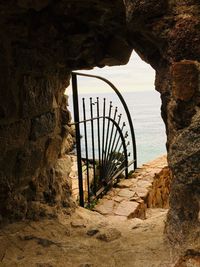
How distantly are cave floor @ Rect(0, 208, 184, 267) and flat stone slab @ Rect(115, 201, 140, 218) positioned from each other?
917mm

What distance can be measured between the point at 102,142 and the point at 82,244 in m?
1.84

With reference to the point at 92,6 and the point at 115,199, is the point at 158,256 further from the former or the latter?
the point at 115,199

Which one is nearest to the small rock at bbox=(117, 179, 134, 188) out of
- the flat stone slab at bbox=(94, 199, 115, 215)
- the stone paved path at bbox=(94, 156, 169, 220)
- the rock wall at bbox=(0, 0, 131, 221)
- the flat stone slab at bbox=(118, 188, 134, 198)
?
the stone paved path at bbox=(94, 156, 169, 220)

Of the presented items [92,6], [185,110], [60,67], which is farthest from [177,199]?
[60,67]

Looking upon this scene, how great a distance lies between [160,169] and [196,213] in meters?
3.17

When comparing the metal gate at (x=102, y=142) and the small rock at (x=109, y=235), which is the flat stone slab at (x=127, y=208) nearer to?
the metal gate at (x=102, y=142)

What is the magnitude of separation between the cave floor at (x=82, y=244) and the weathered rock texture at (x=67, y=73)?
16 centimetres

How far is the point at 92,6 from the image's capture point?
5.01 feet

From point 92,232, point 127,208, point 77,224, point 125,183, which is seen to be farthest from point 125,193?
point 92,232

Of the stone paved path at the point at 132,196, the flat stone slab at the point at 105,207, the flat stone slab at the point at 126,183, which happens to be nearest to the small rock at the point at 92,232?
the stone paved path at the point at 132,196

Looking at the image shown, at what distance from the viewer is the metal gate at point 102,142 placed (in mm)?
2842

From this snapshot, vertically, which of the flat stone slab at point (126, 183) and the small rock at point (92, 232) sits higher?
the small rock at point (92, 232)

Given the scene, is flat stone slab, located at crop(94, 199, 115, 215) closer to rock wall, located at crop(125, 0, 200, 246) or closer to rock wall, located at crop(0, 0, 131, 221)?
rock wall, located at crop(0, 0, 131, 221)

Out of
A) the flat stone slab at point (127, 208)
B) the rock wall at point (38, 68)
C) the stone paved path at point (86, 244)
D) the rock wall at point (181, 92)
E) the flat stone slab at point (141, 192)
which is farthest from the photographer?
the flat stone slab at point (141, 192)
